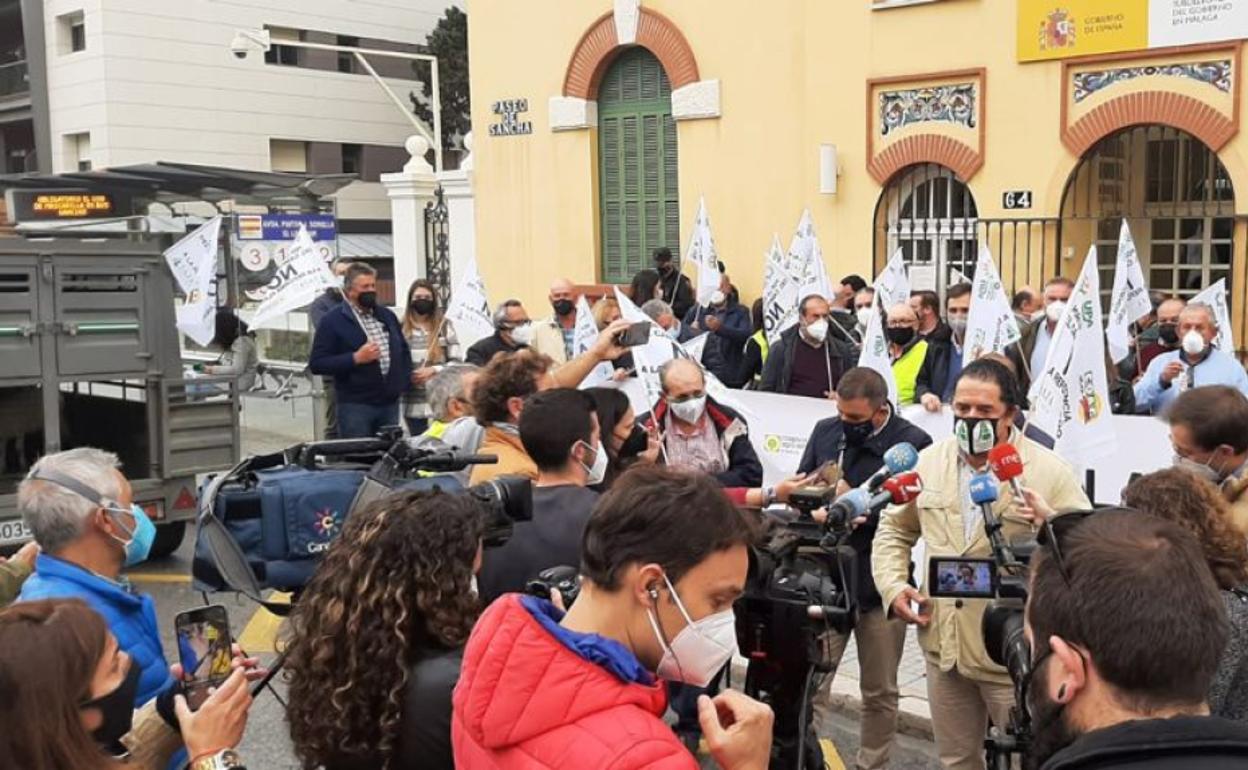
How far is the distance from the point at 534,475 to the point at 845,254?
34.5ft

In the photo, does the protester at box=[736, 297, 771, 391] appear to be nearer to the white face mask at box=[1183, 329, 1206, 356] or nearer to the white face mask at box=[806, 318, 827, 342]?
the white face mask at box=[806, 318, 827, 342]

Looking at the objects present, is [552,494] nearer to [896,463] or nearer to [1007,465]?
[896,463]

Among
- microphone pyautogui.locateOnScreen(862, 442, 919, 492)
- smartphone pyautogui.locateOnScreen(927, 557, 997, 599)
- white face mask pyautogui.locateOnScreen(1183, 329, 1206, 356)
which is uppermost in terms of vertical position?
white face mask pyautogui.locateOnScreen(1183, 329, 1206, 356)

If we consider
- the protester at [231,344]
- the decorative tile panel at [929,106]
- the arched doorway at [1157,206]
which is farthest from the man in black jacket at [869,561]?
the protester at [231,344]

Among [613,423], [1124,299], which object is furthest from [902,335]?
[613,423]

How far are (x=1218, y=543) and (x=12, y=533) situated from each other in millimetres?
6939

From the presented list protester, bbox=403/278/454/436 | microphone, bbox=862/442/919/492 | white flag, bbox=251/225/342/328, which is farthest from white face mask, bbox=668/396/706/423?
white flag, bbox=251/225/342/328

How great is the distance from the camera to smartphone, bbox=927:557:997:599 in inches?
134

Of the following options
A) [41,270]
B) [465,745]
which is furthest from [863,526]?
[41,270]

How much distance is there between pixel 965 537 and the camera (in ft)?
13.5

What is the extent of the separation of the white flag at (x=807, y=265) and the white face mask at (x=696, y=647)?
25.7 feet

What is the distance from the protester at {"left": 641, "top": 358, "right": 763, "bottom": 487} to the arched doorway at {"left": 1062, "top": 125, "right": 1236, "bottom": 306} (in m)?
8.20

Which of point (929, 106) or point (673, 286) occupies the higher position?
point (929, 106)

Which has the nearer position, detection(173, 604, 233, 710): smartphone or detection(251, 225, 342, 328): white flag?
detection(173, 604, 233, 710): smartphone
